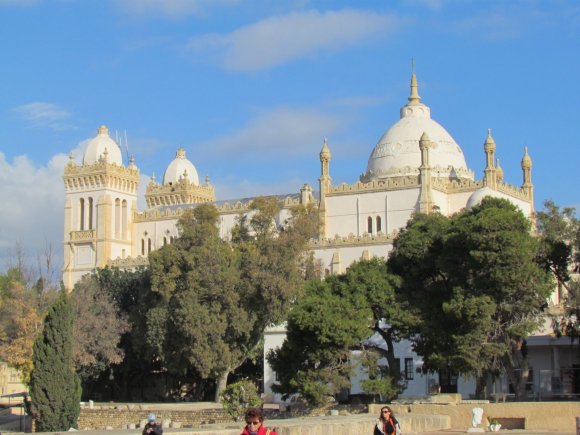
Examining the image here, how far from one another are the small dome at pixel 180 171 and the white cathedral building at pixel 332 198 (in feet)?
0.37

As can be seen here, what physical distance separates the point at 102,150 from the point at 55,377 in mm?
47272

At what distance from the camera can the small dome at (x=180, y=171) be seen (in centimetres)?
8988

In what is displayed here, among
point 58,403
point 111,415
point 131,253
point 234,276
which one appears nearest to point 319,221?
point 131,253

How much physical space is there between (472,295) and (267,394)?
16289mm

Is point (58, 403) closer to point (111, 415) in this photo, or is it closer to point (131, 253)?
point (111, 415)

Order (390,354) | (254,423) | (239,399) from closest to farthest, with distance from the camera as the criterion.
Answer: (254,423) → (239,399) → (390,354)

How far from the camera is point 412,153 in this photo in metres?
72.3

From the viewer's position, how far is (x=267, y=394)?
48.2 m

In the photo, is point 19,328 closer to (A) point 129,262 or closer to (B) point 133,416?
(B) point 133,416

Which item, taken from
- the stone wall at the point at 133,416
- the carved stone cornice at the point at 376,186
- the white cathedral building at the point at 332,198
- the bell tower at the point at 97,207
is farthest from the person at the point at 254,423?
the bell tower at the point at 97,207

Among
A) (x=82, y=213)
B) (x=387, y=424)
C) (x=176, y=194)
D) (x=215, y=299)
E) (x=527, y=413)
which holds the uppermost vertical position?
(x=176, y=194)

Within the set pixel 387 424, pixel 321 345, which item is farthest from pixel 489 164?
pixel 387 424

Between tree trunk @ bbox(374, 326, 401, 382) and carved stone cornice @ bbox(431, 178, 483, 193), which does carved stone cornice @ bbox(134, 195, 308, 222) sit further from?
tree trunk @ bbox(374, 326, 401, 382)

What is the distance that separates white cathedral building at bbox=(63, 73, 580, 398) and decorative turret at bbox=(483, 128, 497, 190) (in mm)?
69
